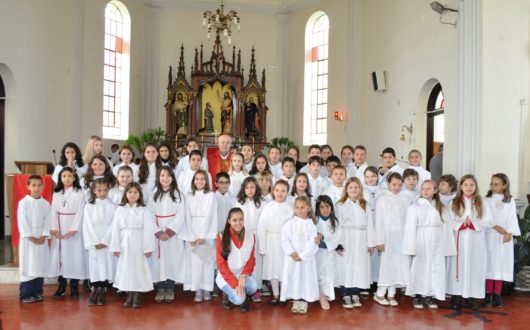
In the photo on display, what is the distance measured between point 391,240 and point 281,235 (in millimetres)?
1324

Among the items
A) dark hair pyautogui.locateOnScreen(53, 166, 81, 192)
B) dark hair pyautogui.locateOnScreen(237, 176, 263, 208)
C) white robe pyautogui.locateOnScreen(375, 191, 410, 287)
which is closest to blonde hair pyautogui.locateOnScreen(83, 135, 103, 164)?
dark hair pyautogui.locateOnScreen(53, 166, 81, 192)

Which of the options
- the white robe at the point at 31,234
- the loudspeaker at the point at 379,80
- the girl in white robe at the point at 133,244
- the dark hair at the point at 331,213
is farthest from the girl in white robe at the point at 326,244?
the loudspeaker at the point at 379,80

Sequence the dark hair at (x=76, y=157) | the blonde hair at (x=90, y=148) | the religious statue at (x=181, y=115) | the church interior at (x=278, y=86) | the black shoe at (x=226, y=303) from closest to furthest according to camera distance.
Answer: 1. the black shoe at (x=226, y=303)
2. the church interior at (x=278, y=86)
3. the dark hair at (x=76, y=157)
4. the blonde hair at (x=90, y=148)
5. the religious statue at (x=181, y=115)

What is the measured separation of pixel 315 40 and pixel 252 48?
1.82 metres

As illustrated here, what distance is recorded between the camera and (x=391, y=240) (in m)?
6.47

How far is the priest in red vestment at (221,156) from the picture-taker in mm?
7602

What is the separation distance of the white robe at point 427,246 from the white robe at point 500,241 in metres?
0.71

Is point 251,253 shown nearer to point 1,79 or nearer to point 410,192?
point 410,192

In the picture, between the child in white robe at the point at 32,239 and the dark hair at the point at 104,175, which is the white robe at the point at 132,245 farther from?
the child in white robe at the point at 32,239

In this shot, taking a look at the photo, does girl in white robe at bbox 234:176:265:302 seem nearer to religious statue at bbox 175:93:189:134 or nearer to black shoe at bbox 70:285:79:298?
black shoe at bbox 70:285:79:298

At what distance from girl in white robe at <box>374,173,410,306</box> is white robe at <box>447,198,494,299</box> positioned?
0.53m

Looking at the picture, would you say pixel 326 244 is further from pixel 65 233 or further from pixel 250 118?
pixel 250 118

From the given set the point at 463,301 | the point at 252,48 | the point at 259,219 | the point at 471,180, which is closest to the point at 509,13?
the point at 471,180

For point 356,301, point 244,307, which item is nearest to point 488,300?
point 356,301
